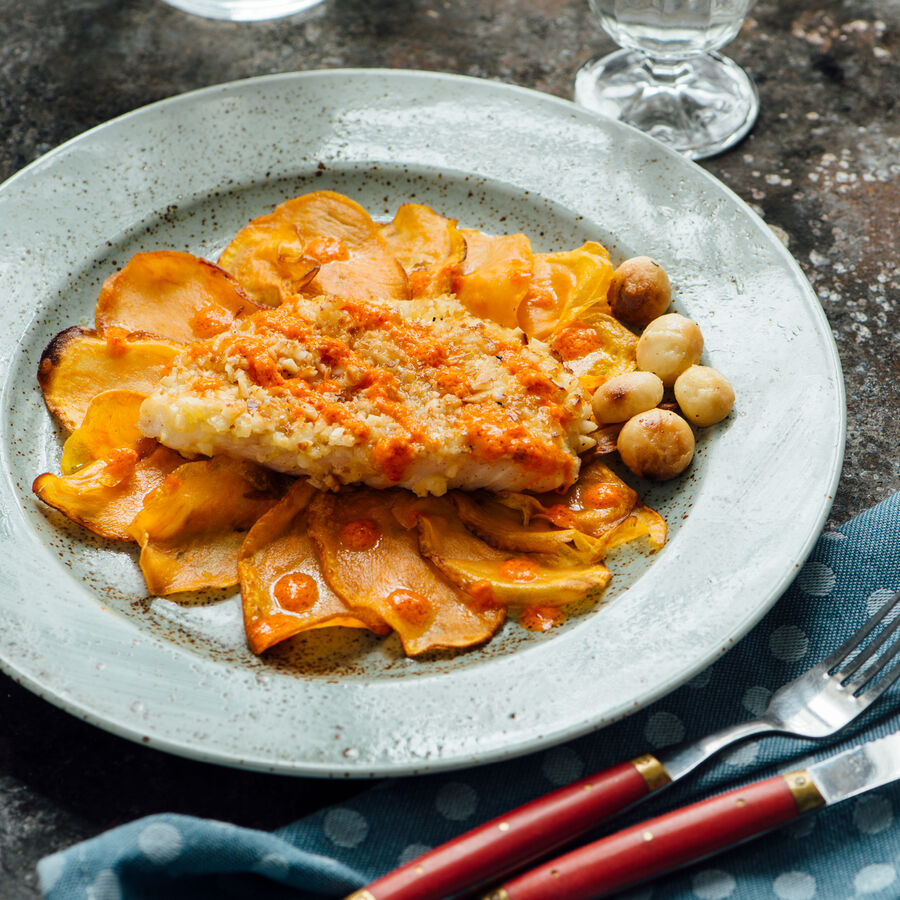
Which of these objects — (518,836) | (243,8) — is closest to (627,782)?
(518,836)

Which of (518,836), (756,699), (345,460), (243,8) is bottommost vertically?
(756,699)

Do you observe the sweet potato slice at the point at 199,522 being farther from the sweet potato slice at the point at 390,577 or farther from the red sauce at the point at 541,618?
the red sauce at the point at 541,618

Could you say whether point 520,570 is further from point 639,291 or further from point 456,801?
point 639,291

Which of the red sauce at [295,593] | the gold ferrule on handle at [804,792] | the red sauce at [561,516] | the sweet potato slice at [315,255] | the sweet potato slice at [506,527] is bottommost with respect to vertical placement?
the red sauce at [295,593]

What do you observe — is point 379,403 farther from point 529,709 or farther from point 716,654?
point 716,654

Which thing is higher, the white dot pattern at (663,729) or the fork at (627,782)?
the fork at (627,782)

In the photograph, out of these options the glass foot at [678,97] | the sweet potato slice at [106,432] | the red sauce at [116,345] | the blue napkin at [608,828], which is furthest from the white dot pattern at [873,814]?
the glass foot at [678,97]

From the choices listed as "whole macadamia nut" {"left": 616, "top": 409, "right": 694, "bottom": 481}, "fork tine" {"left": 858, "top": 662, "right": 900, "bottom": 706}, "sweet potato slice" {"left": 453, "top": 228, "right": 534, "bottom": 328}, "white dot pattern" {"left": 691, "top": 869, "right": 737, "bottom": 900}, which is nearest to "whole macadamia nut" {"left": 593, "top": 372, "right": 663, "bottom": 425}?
"whole macadamia nut" {"left": 616, "top": 409, "right": 694, "bottom": 481}
